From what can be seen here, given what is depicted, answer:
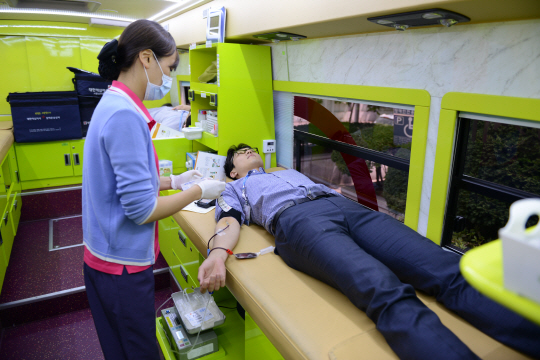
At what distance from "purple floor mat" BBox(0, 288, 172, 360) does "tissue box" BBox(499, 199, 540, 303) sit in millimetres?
2521

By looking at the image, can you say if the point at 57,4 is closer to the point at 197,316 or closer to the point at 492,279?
the point at 197,316

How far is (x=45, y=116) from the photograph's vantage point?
4371 millimetres

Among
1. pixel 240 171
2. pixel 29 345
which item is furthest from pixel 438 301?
pixel 29 345

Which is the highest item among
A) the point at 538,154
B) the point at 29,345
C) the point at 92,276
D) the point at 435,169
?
the point at 538,154

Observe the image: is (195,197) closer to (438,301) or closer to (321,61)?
(438,301)

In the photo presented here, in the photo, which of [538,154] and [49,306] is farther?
[49,306]

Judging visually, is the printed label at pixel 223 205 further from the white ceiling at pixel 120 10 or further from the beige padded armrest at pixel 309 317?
the white ceiling at pixel 120 10

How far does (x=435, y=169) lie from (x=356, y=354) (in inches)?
46.7

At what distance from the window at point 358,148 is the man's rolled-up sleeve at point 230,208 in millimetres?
988

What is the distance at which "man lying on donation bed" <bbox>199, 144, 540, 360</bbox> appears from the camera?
3.93 ft

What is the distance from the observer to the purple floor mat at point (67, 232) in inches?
147

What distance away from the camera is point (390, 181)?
2.46 meters

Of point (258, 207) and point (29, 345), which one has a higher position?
point (258, 207)

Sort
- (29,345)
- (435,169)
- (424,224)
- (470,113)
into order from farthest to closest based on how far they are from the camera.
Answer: (29,345)
(424,224)
(435,169)
(470,113)
